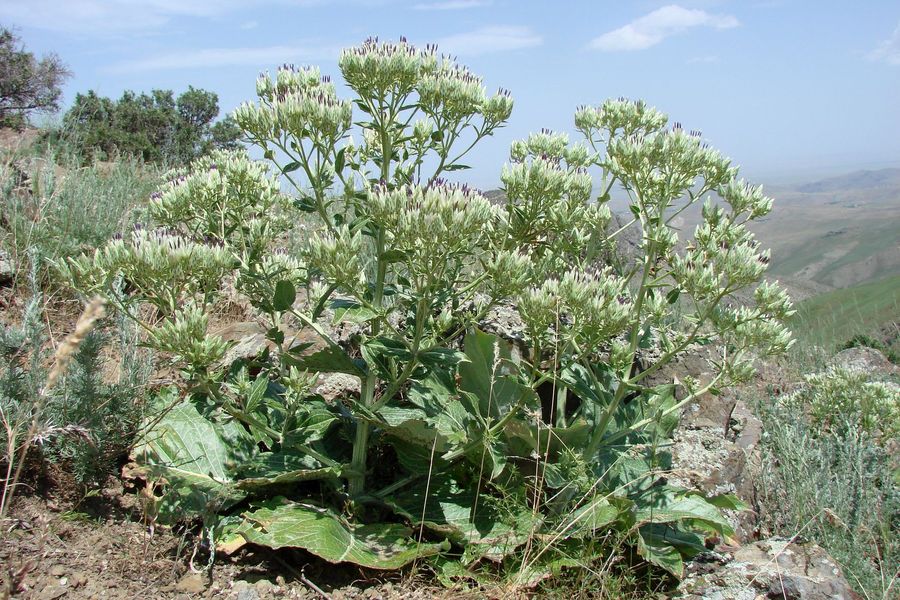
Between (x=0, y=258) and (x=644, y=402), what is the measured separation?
17.2ft

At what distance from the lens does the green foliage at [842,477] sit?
12.9ft

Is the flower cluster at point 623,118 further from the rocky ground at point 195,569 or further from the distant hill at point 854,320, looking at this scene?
the distant hill at point 854,320

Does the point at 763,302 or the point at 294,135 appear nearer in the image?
the point at 294,135

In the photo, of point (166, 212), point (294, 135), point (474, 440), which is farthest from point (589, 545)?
point (166, 212)

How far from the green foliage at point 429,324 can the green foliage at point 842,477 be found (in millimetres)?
876

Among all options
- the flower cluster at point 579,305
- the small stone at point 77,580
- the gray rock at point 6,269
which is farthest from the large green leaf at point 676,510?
the gray rock at point 6,269

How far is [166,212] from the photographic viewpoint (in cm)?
346

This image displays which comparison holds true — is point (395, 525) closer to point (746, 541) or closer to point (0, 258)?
point (746, 541)

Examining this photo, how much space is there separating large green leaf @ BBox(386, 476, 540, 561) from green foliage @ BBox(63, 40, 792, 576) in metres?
0.01

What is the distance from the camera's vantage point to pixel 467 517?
11.3 feet

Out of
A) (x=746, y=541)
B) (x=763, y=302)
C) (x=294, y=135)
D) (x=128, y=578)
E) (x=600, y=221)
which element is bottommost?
(x=746, y=541)

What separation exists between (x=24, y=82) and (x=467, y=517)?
16.1 meters

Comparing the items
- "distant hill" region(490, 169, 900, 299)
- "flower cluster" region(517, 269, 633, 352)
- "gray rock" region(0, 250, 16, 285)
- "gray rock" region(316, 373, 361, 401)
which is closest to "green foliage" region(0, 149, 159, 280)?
"gray rock" region(0, 250, 16, 285)

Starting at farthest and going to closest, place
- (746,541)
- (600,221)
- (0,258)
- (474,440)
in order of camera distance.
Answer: (0,258)
(746,541)
(600,221)
(474,440)
